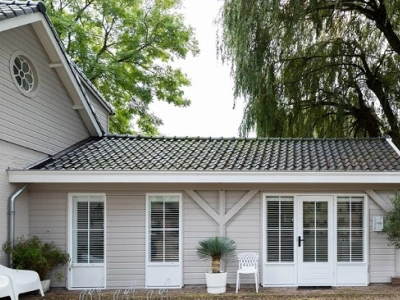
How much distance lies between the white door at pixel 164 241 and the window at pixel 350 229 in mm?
3211

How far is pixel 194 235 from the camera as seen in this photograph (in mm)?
9477

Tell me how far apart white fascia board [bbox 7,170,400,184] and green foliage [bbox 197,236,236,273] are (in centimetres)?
116

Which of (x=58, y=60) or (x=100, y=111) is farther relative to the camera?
(x=100, y=111)

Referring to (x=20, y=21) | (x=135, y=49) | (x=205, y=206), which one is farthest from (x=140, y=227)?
(x=135, y=49)

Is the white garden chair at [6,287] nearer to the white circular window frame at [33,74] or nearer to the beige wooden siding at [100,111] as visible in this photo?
the white circular window frame at [33,74]

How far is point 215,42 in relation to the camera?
45.9 feet

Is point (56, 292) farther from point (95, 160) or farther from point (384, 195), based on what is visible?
point (384, 195)

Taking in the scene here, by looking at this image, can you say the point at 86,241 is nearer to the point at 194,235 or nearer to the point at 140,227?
the point at 140,227

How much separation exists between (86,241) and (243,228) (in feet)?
10.4

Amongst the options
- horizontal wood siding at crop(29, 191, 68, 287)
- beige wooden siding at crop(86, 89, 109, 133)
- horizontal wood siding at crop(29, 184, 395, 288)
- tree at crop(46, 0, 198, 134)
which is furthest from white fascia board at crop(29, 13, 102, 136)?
tree at crop(46, 0, 198, 134)

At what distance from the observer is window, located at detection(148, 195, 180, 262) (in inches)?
373

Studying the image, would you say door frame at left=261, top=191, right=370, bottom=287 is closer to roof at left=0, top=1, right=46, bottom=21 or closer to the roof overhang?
the roof overhang

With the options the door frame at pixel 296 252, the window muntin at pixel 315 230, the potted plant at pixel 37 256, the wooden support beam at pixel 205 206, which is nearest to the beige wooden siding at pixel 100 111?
the potted plant at pixel 37 256

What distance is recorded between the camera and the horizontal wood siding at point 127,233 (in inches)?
373
